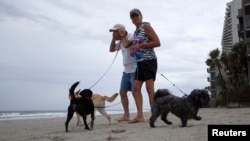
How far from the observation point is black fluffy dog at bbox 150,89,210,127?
577 centimetres

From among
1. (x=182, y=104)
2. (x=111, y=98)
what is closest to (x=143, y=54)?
(x=182, y=104)

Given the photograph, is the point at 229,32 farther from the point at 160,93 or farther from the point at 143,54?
the point at 160,93

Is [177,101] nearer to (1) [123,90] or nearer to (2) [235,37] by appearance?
(1) [123,90]

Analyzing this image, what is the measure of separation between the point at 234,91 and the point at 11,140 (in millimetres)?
20412

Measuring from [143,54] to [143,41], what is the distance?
32cm

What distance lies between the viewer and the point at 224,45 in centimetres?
7719

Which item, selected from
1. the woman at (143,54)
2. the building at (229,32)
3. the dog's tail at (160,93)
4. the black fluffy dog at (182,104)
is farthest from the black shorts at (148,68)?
the building at (229,32)

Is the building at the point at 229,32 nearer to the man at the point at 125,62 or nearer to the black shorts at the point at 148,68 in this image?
the man at the point at 125,62

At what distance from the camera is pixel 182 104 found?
579 centimetres

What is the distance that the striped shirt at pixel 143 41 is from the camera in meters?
6.57

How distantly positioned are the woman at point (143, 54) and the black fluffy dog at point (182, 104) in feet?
1.88

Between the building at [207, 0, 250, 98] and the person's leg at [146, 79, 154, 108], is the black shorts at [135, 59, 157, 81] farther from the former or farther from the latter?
the building at [207, 0, 250, 98]

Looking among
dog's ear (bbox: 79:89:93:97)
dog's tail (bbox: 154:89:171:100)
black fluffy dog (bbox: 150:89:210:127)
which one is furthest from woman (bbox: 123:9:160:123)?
dog's ear (bbox: 79:89:93:97)

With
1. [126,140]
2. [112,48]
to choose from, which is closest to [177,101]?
[126,140]
